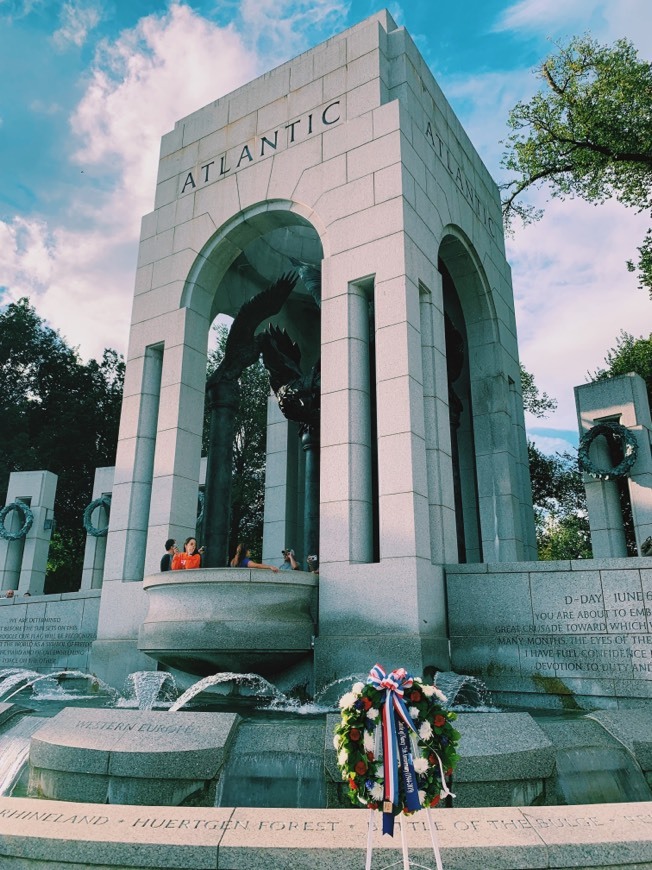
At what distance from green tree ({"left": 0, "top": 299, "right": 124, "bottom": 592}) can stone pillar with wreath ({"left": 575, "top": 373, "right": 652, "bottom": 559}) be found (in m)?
32.0

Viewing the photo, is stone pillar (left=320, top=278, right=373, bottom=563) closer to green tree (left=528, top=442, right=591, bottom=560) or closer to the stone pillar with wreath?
the stone pillar with wreath

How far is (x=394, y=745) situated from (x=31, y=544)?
26.3 metres

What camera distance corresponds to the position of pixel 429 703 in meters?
3.83

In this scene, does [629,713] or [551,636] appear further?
[551,636]

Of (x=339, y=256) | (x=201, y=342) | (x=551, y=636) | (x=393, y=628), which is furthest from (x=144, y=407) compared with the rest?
(x=551, y=636)

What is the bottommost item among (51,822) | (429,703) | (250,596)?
(51,822)

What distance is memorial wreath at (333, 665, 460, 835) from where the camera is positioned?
3.56 m

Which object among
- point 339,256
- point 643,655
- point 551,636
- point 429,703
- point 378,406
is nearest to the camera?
point 429,703

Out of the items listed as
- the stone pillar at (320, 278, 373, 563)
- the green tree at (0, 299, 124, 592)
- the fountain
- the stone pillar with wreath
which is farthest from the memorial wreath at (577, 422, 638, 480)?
the green tree at (0, 299, 124, 592)

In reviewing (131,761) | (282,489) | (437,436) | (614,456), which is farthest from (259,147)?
(131,761)

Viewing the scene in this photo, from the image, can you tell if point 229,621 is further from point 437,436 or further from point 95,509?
point 95,509

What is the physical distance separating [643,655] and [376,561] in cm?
454

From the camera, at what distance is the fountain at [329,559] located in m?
4.95

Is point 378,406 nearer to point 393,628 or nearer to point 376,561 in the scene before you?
point 376,561
